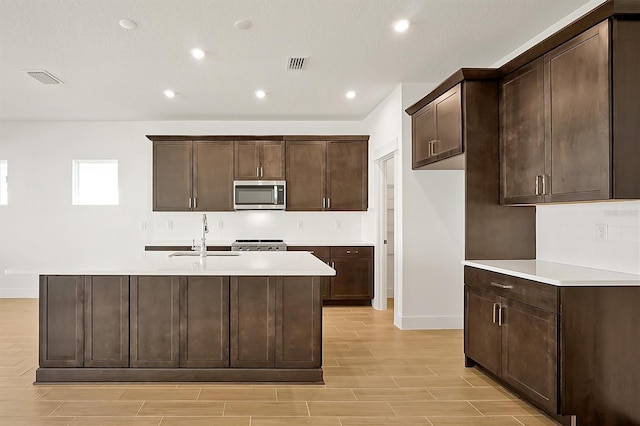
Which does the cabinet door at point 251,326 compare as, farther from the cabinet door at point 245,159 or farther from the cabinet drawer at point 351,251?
the cabinet door at point 245,159

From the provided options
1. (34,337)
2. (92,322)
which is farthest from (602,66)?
(34,337)

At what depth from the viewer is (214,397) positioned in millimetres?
3346

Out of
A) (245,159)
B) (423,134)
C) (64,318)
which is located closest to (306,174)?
(245,159)

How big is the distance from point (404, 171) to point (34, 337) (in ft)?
13.3

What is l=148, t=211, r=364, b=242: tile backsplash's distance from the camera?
7.32 metres

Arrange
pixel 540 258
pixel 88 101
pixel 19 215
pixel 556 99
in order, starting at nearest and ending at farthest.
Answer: pixel 556 99 < pixel 540 258 < pixel 88 101 < pixel 19 215

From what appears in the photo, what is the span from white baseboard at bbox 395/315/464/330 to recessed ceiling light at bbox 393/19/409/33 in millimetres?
2931

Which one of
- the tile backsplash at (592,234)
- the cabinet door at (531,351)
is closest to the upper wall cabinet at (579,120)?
the tile backsplash at (592,234)

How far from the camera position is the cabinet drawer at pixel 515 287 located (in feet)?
9.37

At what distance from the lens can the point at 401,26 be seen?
3.77 m

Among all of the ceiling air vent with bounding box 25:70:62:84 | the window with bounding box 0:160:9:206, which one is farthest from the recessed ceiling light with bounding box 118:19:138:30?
the window with bounding box 0:160:9:206

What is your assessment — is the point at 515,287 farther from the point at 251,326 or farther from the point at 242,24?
the point at 242,24

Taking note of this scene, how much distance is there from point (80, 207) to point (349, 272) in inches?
158

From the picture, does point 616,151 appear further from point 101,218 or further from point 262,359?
point 101,218
